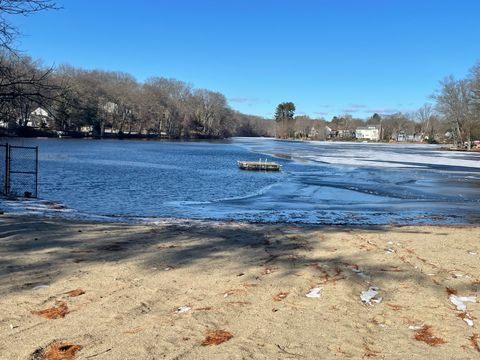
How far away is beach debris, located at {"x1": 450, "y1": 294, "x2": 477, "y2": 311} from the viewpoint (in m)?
5.32

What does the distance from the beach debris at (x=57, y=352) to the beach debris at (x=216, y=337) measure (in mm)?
1112

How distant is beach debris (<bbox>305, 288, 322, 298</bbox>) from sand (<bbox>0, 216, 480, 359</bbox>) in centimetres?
10

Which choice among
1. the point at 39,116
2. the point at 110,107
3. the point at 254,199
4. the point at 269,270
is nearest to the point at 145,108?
the point at 110,107

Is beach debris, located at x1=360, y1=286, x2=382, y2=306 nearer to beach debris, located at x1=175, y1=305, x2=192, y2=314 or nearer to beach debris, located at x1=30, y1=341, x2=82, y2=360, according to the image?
beach debris, located at x1=175, y1=305, x2=192, y2=314

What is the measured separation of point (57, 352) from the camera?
3803 mm

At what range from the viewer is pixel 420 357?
13.0 ft

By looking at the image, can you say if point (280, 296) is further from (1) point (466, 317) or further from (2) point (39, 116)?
(2) point (39, 116)

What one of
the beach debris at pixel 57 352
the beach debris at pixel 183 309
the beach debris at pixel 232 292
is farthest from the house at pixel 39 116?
the beach debris at pixel 57 352

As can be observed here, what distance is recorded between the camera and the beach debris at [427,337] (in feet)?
14.1

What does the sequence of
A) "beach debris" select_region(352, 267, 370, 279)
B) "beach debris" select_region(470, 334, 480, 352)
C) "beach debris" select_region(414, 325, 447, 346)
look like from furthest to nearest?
1. "beach debris" select_region(352, 267, 370, 279)
2. "beach debris" select_region(414, 325, 447, 346)
3. "beach debris" select_region(470, 334, 480, 352)

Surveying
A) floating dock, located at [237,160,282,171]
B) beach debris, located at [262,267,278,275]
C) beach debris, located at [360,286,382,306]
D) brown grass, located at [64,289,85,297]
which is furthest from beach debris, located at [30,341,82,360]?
floating dock, located at [237,160,282,171]

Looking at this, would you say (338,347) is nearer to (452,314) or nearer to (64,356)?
(452,314)

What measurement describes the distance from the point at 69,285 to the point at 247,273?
2417 mm

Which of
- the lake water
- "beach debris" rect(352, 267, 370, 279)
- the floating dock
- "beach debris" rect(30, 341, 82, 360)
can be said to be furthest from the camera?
the floating dock
